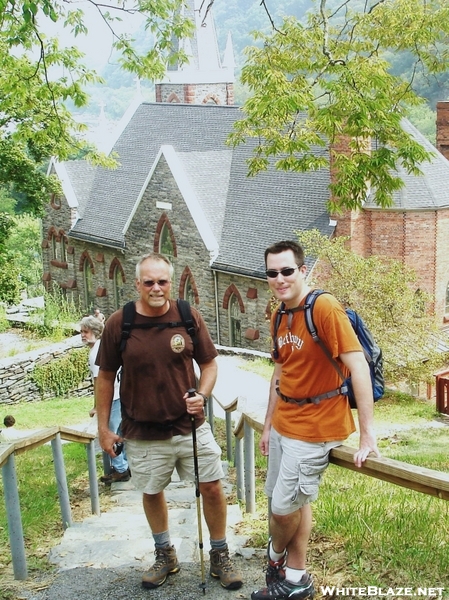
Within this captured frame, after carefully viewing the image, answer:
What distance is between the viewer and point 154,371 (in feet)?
16.2

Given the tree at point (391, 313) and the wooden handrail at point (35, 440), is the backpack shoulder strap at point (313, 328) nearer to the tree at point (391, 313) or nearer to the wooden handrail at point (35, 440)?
the wooden handrail at point (35, 440)

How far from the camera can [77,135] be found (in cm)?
1791

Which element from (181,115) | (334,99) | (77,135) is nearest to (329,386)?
(334,99)

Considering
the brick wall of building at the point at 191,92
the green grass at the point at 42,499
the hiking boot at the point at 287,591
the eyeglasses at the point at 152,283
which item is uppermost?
the brick wall of building at the point at 191,92

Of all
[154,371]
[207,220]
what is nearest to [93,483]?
[154,371]

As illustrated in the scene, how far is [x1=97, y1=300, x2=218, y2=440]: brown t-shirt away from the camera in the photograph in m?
4.94

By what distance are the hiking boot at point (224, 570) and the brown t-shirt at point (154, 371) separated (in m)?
0.77

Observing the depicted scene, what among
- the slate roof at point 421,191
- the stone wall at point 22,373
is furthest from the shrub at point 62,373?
the slate roof at point 421,191

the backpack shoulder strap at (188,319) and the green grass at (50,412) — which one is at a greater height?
the backpack shoulder strap at (188,319)

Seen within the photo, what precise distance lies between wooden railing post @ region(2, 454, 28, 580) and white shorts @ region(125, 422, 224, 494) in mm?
844

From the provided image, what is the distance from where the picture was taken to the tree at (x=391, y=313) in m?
19.6

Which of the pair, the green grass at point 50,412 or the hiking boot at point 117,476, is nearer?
the hiking boot at point 117,476

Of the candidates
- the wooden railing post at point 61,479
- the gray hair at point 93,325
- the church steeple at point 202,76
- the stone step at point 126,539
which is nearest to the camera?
the stone step at point 126,539

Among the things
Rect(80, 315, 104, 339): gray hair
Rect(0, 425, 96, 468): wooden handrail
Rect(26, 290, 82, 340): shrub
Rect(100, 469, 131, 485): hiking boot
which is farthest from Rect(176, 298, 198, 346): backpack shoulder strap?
Rect(26, 290, 82, 340): shrub
